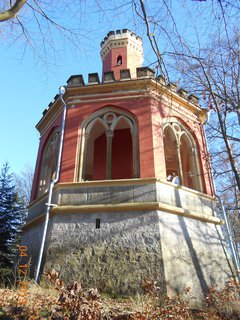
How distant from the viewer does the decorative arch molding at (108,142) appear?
824 cm

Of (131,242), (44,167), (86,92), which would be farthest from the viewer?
(44,167)

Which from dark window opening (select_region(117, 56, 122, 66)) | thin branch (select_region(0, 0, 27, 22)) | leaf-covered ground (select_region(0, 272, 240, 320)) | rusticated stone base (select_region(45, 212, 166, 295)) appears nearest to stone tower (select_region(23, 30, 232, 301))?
rusticated stone base (select_region(45, 212, 166, 295))

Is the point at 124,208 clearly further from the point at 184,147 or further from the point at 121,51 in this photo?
the point at 121,51

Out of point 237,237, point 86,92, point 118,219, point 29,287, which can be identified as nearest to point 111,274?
point 118,219

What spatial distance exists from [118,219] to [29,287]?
99.4 inches

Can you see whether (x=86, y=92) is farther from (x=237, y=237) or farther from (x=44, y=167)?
(x=237, y=237)

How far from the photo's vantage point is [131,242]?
6.39m

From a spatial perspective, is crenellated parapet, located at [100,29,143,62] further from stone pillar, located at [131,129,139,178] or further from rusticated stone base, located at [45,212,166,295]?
rusticated stone base, located at [45,212,166,295]

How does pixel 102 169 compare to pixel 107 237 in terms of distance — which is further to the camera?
pixel 102 169

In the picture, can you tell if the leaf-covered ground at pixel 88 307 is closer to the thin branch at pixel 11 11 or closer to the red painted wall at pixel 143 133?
the red painted wall at pixel 143 133

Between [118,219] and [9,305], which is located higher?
[118,219]

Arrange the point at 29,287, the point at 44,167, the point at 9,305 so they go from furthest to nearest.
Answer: the point at 44,167 → the point at 29,287 → the point at 9,305

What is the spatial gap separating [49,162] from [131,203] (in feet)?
14.6

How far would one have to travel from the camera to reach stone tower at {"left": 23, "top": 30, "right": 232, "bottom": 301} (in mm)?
6184
